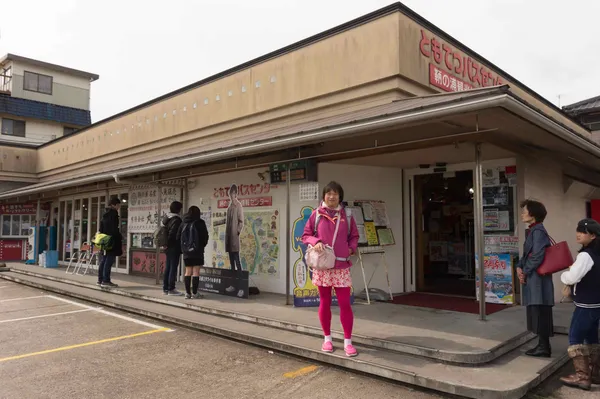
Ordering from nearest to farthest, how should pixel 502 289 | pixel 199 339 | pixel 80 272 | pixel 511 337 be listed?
pixel 511 337 < pixel 199 339 < pixel 502 289 < pixel 80 272

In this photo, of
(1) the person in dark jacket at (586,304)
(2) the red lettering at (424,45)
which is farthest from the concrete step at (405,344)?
(2) the red lettering at (424,45)

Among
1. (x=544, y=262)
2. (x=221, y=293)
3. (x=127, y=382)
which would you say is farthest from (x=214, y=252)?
(x=544, y=262)

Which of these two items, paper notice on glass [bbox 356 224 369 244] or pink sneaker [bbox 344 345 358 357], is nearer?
pink sneaker [bbox 344 345 358 357]

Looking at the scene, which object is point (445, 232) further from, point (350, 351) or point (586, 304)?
point (350, 351)

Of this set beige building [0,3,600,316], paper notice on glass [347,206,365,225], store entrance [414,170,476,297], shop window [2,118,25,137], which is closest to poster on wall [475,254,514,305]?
beige building [0,3,600,316]

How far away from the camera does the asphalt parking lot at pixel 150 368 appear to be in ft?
12.1

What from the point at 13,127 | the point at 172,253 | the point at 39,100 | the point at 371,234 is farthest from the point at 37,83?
the point at 371,234

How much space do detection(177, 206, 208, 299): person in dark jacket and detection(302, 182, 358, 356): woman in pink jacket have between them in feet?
10.8

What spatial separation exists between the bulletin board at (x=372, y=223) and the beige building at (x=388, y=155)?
3.0 inches

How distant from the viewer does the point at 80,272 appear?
11.9 meters

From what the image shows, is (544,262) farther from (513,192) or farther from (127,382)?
(127,382)

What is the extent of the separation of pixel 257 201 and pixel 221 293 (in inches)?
74.7

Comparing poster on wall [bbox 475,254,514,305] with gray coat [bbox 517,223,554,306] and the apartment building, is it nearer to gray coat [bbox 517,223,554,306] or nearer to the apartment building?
gray coat [bbox 517,223,554,306]

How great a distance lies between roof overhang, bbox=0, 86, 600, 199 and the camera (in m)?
4.03
